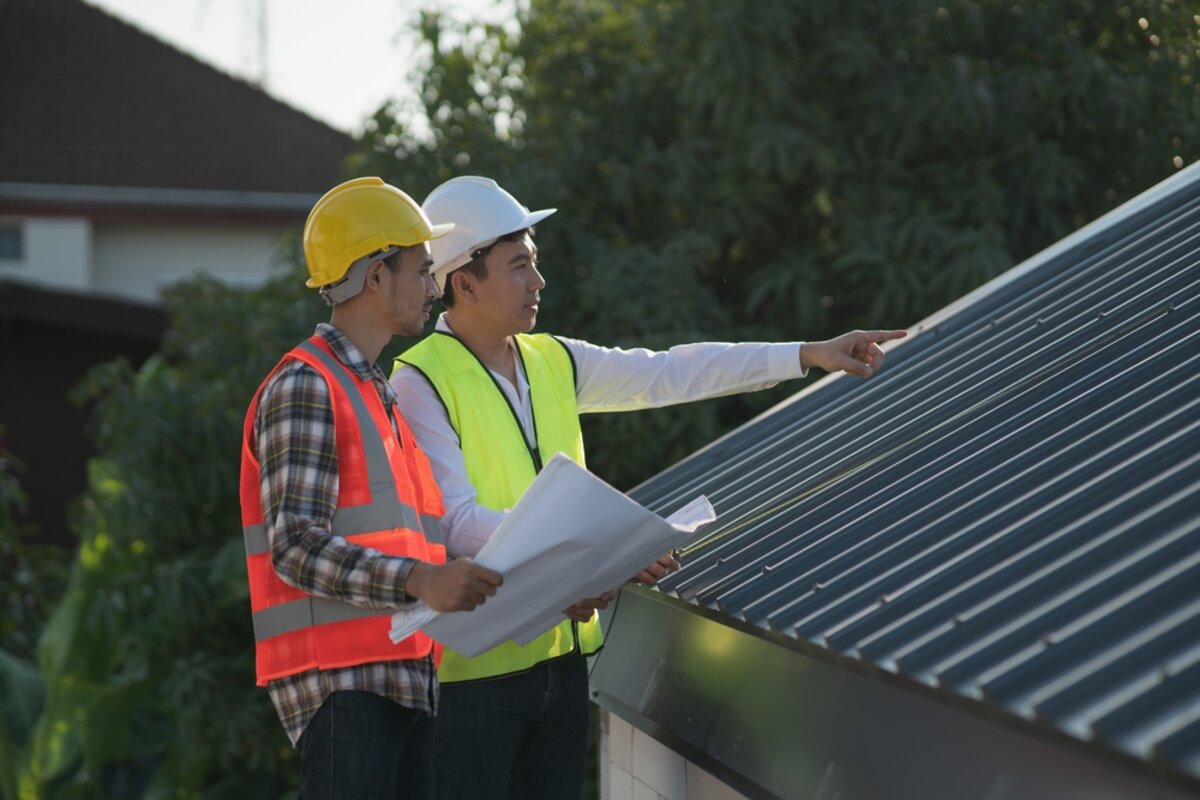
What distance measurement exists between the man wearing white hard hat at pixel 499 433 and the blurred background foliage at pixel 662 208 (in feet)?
14.5

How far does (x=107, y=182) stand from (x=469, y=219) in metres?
21.2

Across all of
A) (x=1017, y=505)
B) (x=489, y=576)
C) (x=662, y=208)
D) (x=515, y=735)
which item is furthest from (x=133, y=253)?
(x=1017, y=505)

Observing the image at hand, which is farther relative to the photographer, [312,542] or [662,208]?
[662,208]

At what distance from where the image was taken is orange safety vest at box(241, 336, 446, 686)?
3.40 metres

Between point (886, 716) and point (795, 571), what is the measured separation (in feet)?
3.03

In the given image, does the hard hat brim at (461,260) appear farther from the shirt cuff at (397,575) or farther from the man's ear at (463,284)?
the shirt cuff at (397,575)

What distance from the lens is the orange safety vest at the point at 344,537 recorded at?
3398 mm

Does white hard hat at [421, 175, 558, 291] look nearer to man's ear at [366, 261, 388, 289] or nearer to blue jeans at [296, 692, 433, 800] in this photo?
man's ear at [366, 261, 388, 289]

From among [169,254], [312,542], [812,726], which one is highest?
[169,254]

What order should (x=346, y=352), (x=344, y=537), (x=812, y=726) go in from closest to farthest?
(x=812, y=726) → (x=344, y=537) → (x=346, y=352)

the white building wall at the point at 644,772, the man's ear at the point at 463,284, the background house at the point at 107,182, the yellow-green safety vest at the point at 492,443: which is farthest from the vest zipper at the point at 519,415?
the background house at the point at 107,182

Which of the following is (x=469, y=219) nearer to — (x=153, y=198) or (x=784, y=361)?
(x=784, y=361)

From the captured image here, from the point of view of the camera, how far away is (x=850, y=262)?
9359mm

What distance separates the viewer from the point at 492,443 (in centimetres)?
409
